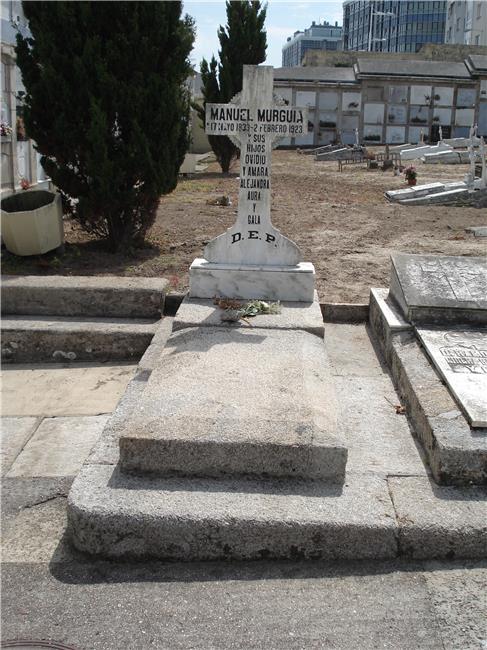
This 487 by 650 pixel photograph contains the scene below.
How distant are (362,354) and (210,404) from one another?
6.31ft

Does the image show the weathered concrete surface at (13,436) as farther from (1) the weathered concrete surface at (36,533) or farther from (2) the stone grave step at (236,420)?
(2) the stone grave step at (236,420)

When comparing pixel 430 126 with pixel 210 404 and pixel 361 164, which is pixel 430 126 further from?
pixel 210 404

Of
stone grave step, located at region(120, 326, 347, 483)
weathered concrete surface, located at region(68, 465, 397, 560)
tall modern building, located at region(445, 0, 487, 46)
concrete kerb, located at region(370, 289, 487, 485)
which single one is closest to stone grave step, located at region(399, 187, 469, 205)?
concrete kerb, located at region(370, 289, 487, 485)

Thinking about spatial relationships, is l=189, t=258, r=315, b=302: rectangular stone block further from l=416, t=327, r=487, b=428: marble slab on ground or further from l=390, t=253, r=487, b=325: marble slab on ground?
l=416, t=327, r=487, b=428: marble slab on ground

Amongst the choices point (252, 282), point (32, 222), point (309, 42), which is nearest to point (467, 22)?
point (32, 222)

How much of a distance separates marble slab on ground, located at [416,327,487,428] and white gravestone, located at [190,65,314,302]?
111cm

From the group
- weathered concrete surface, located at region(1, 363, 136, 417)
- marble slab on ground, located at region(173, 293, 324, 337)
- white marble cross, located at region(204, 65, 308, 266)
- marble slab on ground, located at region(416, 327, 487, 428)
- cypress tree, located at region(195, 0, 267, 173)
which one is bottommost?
weathered concrete surface, located at region(1, 363, 136, 417)

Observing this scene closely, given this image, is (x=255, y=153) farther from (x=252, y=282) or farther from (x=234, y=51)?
(x=234, y=51)

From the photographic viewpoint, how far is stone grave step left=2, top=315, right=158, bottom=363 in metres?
4.99

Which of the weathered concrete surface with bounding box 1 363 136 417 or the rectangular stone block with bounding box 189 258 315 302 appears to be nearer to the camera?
the weathered concrete surface with bounding box 1 363 136 417

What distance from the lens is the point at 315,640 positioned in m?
2.27

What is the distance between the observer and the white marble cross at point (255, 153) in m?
4.87

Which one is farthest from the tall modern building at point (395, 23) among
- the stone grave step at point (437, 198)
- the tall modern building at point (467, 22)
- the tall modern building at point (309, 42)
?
the stone grave step at point (437, 198)

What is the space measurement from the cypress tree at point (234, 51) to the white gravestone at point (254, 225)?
1465cm
